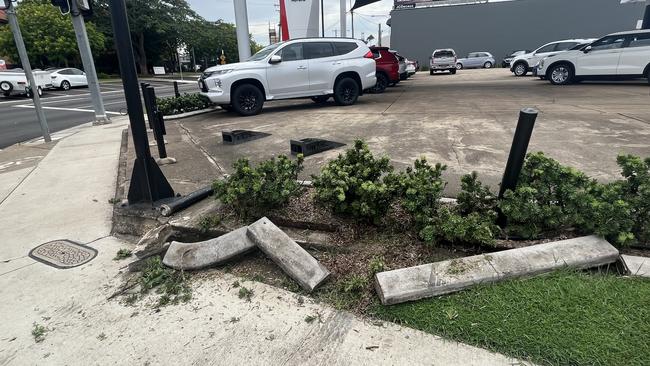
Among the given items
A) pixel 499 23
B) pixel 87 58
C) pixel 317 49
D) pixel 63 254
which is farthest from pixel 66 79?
pixel 499 23

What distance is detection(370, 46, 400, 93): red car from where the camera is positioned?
14383 mm

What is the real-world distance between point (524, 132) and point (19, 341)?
3755mm

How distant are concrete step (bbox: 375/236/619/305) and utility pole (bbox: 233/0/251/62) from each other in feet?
37.6

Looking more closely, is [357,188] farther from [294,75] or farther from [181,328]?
[294,75]

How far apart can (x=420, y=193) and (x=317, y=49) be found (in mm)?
8046

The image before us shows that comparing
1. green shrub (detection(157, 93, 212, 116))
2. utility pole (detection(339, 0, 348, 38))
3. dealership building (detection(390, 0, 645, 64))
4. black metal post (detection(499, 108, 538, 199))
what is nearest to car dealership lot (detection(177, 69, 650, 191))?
green shrub (detection(157, 93, 212, 116))

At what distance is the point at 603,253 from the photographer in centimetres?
258

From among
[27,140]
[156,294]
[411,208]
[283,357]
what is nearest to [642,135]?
[411,208]

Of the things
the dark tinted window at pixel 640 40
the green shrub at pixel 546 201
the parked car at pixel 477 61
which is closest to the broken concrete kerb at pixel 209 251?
the green shrub at pixel 546 201

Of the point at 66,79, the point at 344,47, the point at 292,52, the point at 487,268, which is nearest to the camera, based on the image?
the point at 487,268

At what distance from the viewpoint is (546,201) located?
2982 mm

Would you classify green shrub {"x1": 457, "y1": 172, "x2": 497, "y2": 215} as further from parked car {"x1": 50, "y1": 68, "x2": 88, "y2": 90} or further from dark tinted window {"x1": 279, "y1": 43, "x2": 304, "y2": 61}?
parked car {"x1": 50, "y1": 68, "x2": 88, "y2": 90}

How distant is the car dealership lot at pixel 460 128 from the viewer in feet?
17.2

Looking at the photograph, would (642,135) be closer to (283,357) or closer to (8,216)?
(283,357)
